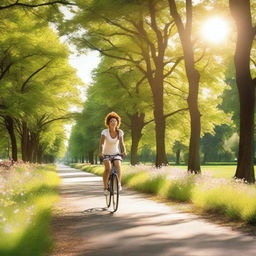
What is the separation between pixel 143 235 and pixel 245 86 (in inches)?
300

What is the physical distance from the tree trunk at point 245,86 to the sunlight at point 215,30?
18.1 ft

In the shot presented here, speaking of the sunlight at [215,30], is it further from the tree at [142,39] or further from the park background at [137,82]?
the tree at [142,39]

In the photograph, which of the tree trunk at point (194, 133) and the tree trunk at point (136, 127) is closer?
the tree trunk at point (194, 133)

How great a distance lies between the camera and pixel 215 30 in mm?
20594

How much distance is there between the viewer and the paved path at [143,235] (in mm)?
6270

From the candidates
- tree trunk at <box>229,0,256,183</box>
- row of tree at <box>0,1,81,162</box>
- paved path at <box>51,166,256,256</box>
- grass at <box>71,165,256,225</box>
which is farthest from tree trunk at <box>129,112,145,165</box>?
paved path at <box>51,166,256,256</box>

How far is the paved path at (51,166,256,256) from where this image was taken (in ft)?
20.6

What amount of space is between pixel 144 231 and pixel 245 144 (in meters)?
6.70

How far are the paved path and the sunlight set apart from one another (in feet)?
35.1

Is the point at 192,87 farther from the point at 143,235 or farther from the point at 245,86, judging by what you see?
the point at 143,235

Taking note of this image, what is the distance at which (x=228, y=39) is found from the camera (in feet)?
65.5

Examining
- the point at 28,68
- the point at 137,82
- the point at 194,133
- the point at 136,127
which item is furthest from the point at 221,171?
the point at 194,133

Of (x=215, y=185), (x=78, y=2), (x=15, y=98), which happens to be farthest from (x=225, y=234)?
(x=15, y=98)

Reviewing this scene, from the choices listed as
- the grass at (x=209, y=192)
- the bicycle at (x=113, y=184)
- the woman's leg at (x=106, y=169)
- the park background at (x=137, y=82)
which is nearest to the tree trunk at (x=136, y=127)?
the park background at (x=137, y=82)
